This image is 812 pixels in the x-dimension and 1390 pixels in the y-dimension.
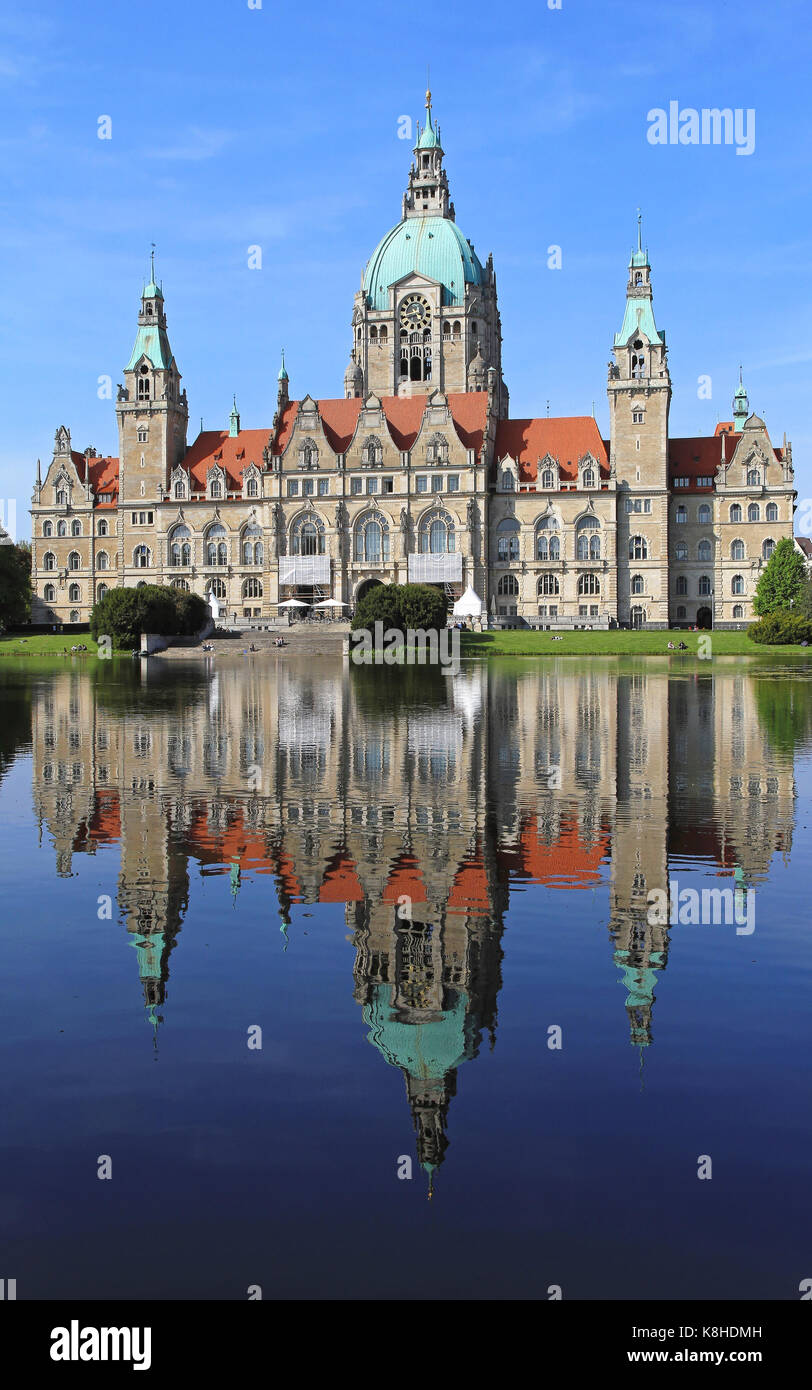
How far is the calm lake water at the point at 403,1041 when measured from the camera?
22.1 feet

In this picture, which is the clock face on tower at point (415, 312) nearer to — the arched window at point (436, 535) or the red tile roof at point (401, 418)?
the red tile roof at point (401, 418)

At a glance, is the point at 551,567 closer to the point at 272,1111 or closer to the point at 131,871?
the point at 131,871

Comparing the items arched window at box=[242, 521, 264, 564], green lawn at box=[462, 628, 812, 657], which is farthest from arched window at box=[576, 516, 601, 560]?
arched window at box=[242, 521, 264, 564]

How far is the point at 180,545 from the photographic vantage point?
396 feet

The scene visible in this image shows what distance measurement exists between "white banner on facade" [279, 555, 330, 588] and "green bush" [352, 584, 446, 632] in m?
27.4

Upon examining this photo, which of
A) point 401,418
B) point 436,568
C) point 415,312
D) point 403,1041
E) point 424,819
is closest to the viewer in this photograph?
point 403,1041

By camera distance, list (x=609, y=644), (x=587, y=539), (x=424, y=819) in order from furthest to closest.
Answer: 1. (x=587, y=539)
2. (x=609, y=644)
3. (x=424, y=819)

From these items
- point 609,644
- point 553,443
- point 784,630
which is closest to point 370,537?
point 553,443

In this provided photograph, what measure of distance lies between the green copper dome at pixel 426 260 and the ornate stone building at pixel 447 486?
0.21 m

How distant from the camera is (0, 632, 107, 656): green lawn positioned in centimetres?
9012

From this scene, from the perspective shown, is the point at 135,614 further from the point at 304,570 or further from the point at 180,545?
the point at 180,545

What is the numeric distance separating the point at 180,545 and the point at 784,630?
63.5 m

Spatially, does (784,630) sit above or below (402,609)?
below

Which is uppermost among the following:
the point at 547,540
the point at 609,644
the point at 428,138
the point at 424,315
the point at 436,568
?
the point at 428,138
